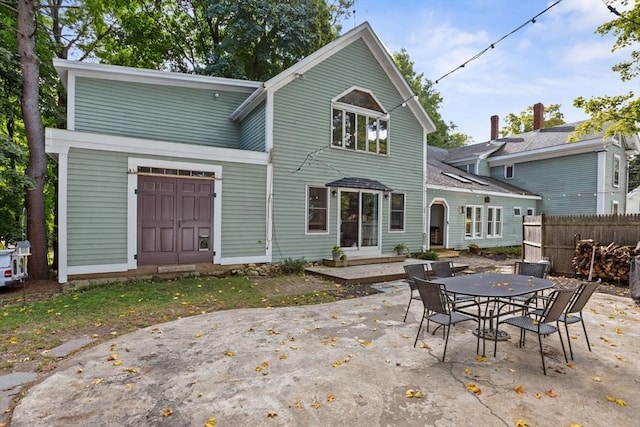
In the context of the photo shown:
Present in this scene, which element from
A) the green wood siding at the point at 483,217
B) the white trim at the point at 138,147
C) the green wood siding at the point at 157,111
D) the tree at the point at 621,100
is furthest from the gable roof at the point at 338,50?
the tree at the point at 621,100

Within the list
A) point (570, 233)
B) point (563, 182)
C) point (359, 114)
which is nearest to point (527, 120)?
point (563, 182)

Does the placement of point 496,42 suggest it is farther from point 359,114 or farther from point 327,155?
point 327,155

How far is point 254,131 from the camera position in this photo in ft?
34.0

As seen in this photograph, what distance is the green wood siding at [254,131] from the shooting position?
9.91 metres

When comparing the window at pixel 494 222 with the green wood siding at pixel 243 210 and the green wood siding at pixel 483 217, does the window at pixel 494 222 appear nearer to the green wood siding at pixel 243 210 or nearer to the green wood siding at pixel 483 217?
the green wood siding at pixel 483 217

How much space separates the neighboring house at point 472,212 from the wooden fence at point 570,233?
14.6 feet

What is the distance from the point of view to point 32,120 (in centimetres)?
846

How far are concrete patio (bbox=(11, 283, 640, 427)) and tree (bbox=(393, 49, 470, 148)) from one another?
21905 millimetres

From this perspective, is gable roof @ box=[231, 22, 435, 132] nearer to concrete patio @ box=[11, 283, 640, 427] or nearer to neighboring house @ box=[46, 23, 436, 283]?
neighboring house @ box=[46, 23, 436, 283]

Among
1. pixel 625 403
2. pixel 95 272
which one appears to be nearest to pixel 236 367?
pixel 625 403

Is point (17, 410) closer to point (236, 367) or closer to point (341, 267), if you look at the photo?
point (236, 367)

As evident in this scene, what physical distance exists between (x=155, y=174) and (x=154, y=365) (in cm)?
554

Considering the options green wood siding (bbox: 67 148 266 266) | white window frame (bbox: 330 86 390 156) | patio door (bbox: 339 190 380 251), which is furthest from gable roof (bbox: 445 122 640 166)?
green wood siding (bbox: 67 148 266 266)

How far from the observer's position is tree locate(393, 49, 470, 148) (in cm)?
2662
